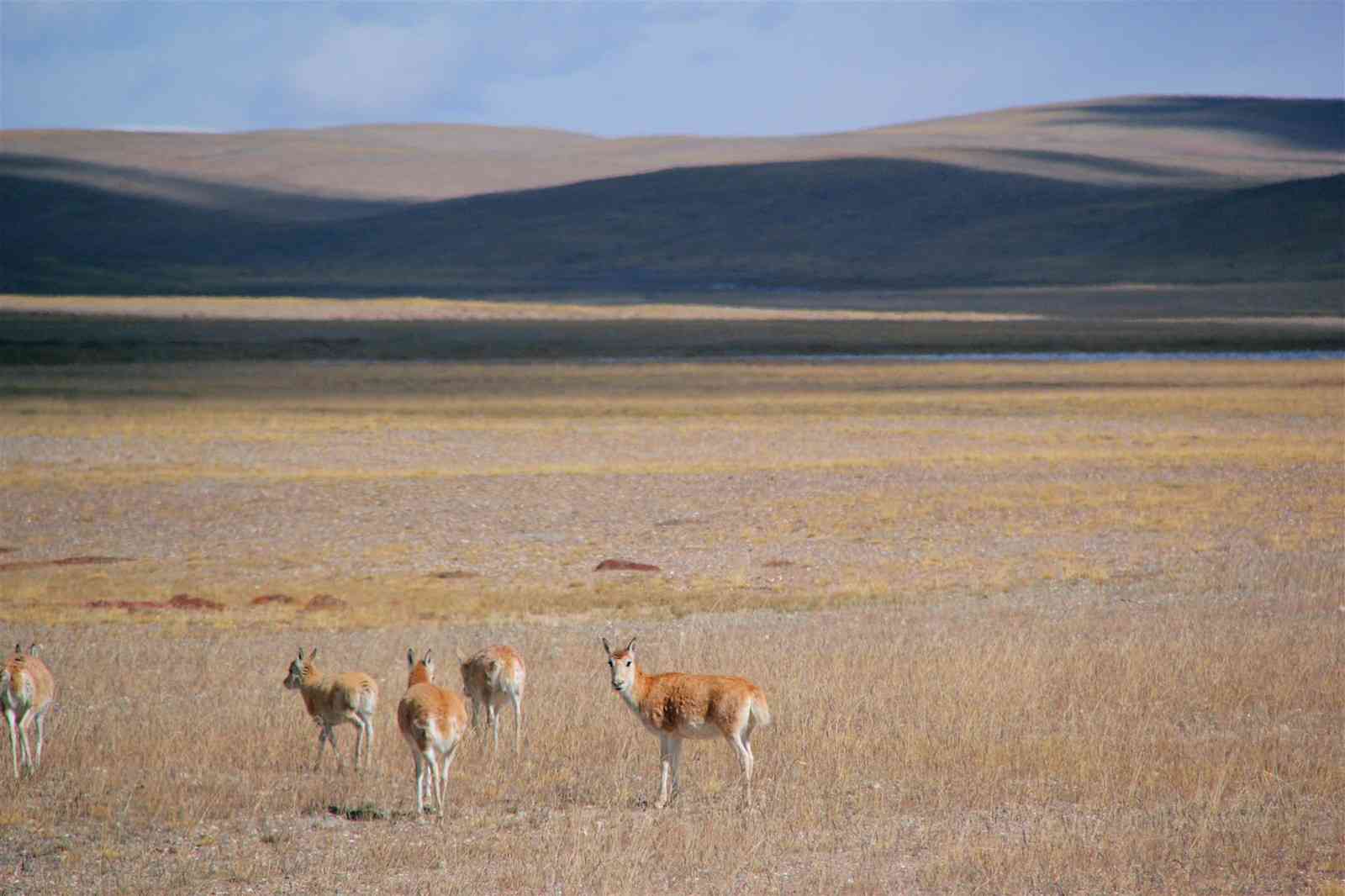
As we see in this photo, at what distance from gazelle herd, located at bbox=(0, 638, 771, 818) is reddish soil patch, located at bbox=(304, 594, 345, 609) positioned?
25.0ft

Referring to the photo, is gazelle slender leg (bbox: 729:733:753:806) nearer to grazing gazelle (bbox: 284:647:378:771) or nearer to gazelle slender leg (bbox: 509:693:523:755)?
gazelle slender leg (bbox: 509:693:523:755)

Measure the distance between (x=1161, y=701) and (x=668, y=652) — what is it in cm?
421

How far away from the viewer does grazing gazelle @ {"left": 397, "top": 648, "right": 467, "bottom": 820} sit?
9.16 m

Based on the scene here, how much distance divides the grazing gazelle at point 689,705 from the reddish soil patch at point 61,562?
13880 millimetres

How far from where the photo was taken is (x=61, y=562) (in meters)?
21.5

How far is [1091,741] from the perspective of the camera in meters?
11.0

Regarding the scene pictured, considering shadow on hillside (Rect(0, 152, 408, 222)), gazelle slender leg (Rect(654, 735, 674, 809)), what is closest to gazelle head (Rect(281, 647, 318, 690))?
gazelle slender leg (Rect(654, 735, 674, 809))

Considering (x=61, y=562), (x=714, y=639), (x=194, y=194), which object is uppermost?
(x=194, y=194)

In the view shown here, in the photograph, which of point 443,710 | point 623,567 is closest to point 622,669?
point 443,710

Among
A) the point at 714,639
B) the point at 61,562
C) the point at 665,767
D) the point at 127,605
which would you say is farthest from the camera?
the point at 61,562

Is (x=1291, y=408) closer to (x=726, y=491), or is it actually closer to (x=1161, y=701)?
(x=726, y=491)

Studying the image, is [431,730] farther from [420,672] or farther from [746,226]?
[746,226]

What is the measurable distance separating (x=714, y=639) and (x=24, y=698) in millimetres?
6772

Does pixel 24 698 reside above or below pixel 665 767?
above
